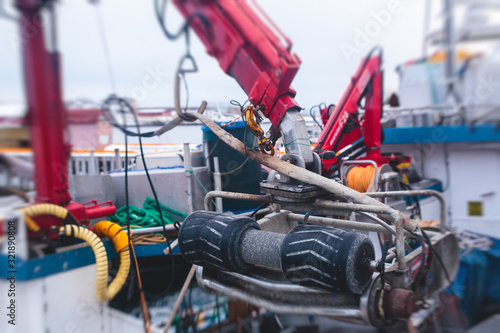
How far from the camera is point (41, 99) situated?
4.62 feet

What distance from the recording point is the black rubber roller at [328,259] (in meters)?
1.41

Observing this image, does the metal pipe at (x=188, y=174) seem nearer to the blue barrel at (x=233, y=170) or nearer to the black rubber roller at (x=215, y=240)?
the blue barrel at (x=233, y=170)

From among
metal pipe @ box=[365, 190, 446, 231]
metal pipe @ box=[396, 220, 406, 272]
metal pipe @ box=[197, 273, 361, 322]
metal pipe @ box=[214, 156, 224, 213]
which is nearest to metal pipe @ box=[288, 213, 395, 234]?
metal pipe @ box=[365, 190, 446, 231]

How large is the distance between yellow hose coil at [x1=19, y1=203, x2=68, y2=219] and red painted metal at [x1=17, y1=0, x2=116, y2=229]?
0.07m

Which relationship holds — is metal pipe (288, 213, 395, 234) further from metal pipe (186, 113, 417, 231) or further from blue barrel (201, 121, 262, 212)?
blue barrel (201, 121, 262, 212)

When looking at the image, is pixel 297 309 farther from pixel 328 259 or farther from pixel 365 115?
pixel 365 115

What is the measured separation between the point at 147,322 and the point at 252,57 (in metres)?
1.68

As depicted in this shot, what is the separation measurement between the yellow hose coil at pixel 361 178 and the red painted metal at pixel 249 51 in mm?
1466

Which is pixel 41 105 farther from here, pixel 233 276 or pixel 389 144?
pixel 389 144

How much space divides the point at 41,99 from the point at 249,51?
1193 millimetres

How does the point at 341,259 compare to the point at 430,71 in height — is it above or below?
below

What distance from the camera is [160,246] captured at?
9.49 ft

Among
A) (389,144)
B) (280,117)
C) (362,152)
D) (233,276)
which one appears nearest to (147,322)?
(233,276)

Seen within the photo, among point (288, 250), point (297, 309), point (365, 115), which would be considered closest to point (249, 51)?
point (288, 250)
